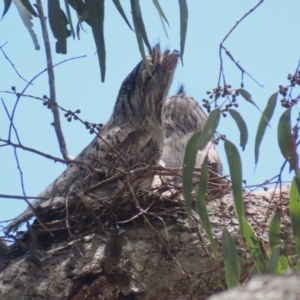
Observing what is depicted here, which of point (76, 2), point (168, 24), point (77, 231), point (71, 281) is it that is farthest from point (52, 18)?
point (71, 281)

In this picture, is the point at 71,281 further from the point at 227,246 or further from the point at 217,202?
the point at 217,202

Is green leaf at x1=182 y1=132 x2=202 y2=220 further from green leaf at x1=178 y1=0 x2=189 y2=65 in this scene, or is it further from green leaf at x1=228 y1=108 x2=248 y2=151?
green leaf at x1=178 y1=0 x2=189 y2=65

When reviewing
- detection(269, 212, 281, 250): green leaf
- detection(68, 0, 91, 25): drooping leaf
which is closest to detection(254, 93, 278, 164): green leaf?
detection(269, 212, 281, 250): green leaf

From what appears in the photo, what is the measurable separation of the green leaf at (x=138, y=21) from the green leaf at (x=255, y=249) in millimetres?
773

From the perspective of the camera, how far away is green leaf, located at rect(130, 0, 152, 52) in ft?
8.35

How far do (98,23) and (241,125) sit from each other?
0.85m

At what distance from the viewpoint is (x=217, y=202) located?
2594 millimetres

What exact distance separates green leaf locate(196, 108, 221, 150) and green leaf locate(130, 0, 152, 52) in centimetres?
58

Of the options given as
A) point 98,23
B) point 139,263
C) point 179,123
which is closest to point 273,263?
point 139,263

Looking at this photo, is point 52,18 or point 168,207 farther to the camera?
point 52,18

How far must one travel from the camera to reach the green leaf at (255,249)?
6.92 ft

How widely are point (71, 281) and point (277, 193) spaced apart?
0.94m

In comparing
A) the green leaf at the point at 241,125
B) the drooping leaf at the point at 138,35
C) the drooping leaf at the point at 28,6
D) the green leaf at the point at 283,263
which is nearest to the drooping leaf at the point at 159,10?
the drooping leaf at the point at 138,35

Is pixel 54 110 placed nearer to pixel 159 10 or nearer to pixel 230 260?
pixel 159 10
